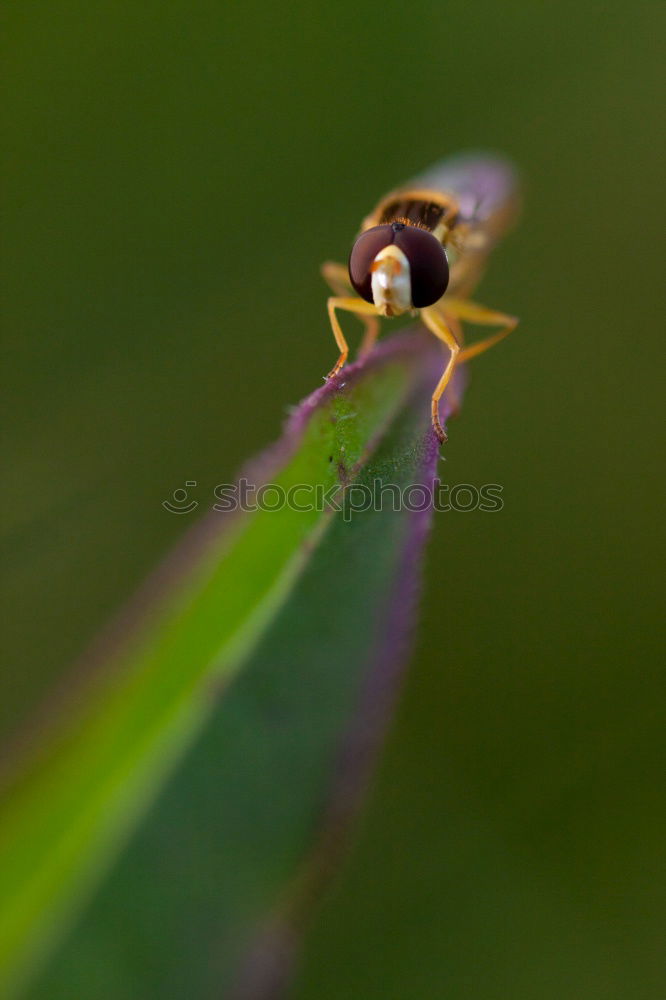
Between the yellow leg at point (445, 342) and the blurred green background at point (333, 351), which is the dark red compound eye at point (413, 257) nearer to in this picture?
the yellow leg at point (445, 342)

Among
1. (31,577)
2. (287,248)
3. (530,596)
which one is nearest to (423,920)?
(530,596)

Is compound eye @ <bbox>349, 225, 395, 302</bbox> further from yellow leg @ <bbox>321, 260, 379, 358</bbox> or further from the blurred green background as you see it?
the blurred green background

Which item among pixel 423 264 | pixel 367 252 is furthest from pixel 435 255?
pixel 367 252

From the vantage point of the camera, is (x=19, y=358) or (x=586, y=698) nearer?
(x=586, y=698)

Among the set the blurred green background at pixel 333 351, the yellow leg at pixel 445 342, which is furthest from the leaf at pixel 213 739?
the blurred green background at pixel 333 351

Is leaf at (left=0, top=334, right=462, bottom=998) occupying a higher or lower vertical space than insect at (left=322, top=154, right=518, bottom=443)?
lower

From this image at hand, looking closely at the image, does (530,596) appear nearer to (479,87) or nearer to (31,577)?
(31,577)

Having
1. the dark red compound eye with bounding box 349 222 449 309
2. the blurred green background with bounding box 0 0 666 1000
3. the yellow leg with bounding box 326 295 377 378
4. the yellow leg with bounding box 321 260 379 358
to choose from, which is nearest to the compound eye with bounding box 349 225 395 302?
the dark red compound eye with bounding box 349 222 449 309
